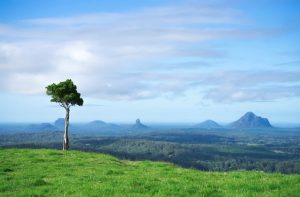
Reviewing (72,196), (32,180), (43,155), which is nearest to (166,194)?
(72,196)

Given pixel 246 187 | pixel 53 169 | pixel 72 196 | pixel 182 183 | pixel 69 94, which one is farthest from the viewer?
pixel 69 94

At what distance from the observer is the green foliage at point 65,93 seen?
61.9 m

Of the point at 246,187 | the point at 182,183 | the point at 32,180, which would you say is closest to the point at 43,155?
the point at 32,180

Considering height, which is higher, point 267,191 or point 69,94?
point 69,94

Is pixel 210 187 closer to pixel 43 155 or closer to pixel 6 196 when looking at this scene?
pixel 6 196

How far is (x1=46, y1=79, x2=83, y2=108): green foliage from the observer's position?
2437 inches

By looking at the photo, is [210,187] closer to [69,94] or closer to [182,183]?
[182,183]

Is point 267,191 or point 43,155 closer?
point 267,191

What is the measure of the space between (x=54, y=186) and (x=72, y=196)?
329cm

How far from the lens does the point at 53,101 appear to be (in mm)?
63281

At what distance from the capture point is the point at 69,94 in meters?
62.2

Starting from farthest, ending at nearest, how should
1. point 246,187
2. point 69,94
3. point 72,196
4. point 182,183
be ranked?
point 69,94, point 182,183, point 246,187, point 72,196

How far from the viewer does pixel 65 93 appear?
62.5 m

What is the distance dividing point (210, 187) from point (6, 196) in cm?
1059
